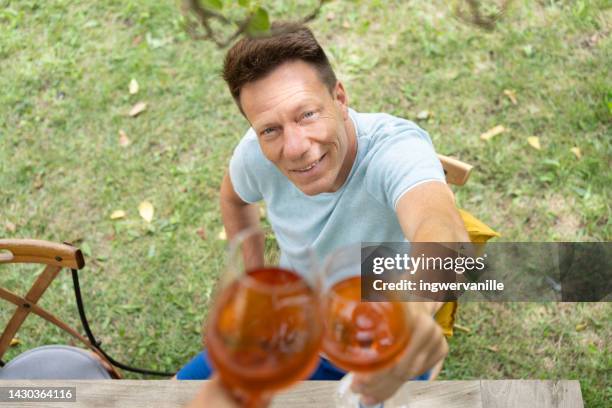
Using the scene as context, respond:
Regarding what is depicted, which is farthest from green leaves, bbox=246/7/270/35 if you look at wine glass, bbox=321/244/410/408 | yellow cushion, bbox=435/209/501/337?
yellow cushion, bbox=435/209/501/337

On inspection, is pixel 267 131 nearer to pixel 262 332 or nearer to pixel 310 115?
pixel 310 115

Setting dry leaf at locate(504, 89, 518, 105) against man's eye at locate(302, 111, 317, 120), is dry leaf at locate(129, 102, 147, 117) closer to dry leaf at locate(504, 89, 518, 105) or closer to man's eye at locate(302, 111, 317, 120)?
dry leaf at locate(504, 89, 518, 105)

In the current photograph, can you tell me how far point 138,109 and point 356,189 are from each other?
2396mm

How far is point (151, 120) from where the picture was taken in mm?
4043

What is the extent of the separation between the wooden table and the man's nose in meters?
0.67

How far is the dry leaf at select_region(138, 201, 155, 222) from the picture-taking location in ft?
12.0

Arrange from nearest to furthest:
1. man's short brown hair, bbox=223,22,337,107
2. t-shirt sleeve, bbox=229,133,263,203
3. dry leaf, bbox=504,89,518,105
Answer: man's short brown hair, bbox=223,22,337,107 < t-shirt sleeve, bbox=229,133,263,203 < dry leaf, bbox=504,89,518,105

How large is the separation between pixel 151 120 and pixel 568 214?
Result: 2483mm

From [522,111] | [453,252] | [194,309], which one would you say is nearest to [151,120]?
[194,309]

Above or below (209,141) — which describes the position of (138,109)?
above

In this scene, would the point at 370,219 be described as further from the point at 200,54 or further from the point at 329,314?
the point at 200,54

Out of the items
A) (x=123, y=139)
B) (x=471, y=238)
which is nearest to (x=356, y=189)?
(x=471, y=238)

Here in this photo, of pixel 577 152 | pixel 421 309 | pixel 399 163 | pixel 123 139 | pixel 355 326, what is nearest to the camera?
pixel 355 326

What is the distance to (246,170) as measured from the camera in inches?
89.5
